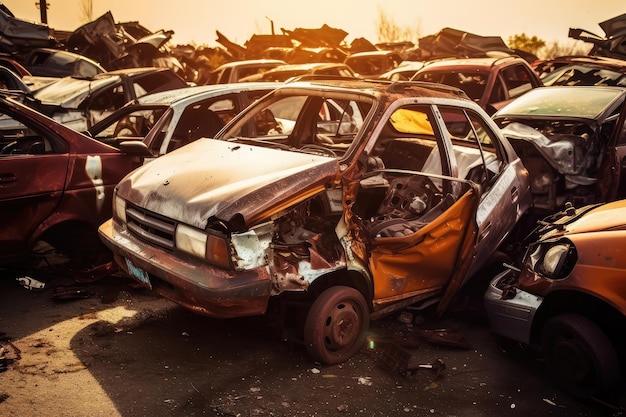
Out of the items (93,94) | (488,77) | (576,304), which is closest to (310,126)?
(576,304)

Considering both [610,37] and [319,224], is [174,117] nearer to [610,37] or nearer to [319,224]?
[319,224]

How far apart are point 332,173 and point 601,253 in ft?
5.40

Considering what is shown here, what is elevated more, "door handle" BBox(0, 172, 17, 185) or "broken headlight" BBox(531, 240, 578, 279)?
"door handle" BBox(0, 172, 17, 185)

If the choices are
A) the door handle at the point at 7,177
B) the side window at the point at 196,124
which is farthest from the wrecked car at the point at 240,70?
the door handle at the point at 7,177

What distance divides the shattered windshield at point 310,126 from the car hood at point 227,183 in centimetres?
33

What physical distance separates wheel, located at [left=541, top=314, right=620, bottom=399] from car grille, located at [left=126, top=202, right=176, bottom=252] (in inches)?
94.4

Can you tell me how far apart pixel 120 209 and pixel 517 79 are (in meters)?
7.55

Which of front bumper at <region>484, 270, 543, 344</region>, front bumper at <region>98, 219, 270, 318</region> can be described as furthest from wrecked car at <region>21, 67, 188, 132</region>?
front bumper at <region>484, 270, 543, 344</region>

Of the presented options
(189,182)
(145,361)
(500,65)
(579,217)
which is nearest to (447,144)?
(579,217)

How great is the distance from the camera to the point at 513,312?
390 centimetres

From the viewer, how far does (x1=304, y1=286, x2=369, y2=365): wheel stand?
3.84 metres

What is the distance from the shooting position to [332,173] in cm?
392

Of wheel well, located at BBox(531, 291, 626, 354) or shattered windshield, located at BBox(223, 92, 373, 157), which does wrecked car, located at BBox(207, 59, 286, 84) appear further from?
wheel well, located at BBox(531, 291, 626, 354)

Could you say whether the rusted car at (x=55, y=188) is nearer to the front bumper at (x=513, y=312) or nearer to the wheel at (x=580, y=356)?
the front bumper at (x=513, y=312)
